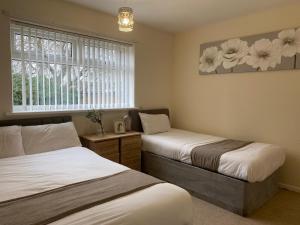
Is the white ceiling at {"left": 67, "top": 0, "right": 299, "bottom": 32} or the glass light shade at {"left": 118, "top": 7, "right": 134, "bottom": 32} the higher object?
the white ceiling at {"left": 67, "top": 0, "right": 299, "bottom": 32}

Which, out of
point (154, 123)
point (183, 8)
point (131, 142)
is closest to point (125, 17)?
point (183, 8)

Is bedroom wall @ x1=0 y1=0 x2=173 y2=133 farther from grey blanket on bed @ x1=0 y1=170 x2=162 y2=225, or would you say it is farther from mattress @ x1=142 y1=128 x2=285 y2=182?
grey blanket on bed @ x1=0 y1=170 x2=162 y2=225

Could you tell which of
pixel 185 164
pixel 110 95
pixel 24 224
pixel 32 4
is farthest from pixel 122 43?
pixel 24 224

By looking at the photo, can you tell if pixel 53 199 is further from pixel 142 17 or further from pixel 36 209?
pixel 142 17

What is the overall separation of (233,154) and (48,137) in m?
2.12

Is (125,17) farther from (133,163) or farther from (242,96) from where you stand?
(242,96)

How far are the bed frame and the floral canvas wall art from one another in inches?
58.4

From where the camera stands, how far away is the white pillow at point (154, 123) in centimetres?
368

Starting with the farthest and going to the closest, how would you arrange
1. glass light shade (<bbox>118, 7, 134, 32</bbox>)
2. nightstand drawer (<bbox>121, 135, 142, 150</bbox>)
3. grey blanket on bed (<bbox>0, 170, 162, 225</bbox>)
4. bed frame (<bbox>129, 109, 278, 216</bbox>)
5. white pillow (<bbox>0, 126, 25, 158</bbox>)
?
nightstand drawer (<bbox>121, 135, 142, 150</bbox>), bed frame (<bbox>129, 109, 278, 216</bbox>), white pillow (<bbox>0, 126, 25, 158</bbox>), glass light shade (<bbox>118, 7, 134, 32</bbox>), grey blanket on bed (<bbox>0, 170, 162, 225</bbox>)

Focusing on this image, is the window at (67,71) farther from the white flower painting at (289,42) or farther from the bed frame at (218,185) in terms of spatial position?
the white flower painting at (289,42)

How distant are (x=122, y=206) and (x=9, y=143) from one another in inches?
63.6

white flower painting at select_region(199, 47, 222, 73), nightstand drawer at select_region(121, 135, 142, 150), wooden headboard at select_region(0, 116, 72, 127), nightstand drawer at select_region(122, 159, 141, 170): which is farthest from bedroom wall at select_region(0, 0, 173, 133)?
white flower painting at select_region(199, 47, 222, 73)

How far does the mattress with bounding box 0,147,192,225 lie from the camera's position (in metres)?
1.27

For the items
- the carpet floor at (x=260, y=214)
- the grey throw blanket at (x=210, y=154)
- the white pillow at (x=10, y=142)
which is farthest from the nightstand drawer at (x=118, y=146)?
the carpet floor at (x=260, y=214)
